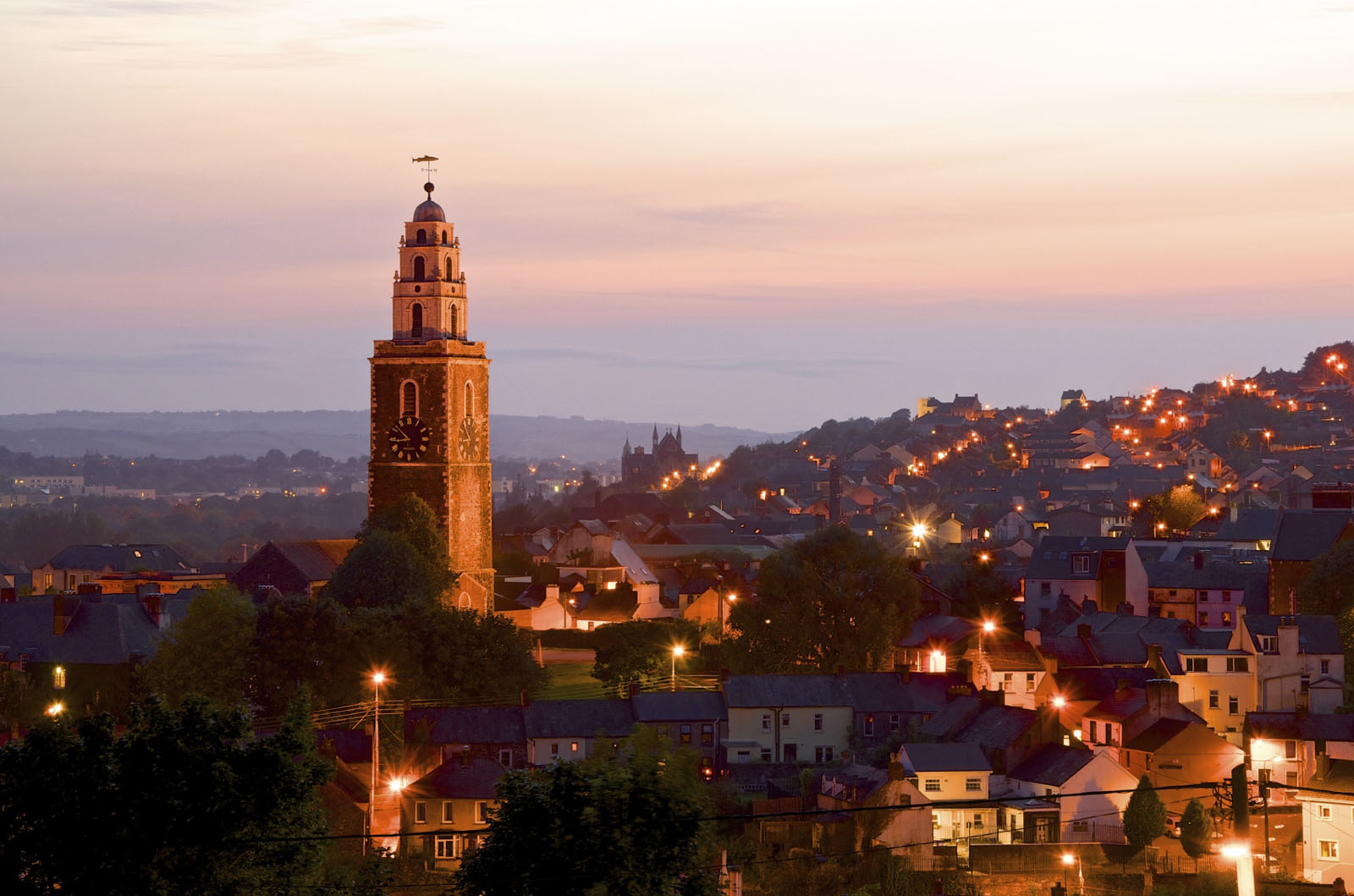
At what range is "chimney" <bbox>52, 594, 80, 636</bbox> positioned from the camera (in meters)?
66.8

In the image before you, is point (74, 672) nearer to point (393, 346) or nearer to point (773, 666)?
point (393, 346)

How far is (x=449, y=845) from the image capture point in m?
48.9

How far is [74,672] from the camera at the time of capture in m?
64.7

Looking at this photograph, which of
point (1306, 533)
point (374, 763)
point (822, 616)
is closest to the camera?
point (374, 763)

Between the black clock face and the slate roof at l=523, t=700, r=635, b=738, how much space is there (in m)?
15.9

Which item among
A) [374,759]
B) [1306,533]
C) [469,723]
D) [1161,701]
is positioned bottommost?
[374,759]

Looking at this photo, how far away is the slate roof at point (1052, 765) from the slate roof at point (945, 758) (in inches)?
43.7

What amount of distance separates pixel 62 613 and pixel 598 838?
43.4m

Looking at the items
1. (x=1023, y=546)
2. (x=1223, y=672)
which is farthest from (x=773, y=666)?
(x=1023, y=546)

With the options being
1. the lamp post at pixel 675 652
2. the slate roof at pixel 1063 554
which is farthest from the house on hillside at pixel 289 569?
the slate roof at pixel 1063 554

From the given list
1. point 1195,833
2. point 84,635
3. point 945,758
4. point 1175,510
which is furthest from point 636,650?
point 1175,510


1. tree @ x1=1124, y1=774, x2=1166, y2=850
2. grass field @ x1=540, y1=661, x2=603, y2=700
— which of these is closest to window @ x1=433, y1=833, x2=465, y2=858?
tree @ x1=1124, y1=774, x2=1166, y2=850

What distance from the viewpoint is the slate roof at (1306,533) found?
7731 cm

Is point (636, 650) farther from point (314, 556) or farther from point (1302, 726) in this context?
point (1302, 726)
